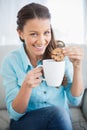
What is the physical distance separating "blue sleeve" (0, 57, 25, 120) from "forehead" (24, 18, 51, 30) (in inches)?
7.8

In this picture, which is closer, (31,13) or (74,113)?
(31,13)

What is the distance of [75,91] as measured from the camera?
108 centimetres

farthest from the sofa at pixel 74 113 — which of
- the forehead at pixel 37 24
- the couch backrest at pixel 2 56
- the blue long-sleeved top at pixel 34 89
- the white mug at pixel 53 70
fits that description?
the forehead at pixel 37 24

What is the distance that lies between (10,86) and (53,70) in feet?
0.90

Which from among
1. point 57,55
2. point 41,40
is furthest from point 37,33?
point 57,55

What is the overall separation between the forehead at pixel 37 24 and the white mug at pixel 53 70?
19cm

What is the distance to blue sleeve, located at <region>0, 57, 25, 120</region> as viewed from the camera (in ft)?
3.36

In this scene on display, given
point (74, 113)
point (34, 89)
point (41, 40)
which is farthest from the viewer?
point (74, 113)

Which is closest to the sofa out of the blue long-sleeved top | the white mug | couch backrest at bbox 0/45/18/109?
couch backrest at bbox 0/45/18/109

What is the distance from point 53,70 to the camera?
86cm

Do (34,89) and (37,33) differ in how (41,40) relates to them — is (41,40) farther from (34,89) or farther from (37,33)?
(34,89)

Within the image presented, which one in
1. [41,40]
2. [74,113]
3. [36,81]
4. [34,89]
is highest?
[41,40]

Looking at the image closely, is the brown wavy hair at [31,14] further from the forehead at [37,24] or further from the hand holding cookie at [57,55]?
the hand holding cookie at [57,55]

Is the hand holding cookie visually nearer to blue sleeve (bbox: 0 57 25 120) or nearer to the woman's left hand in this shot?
the woman's left hand
